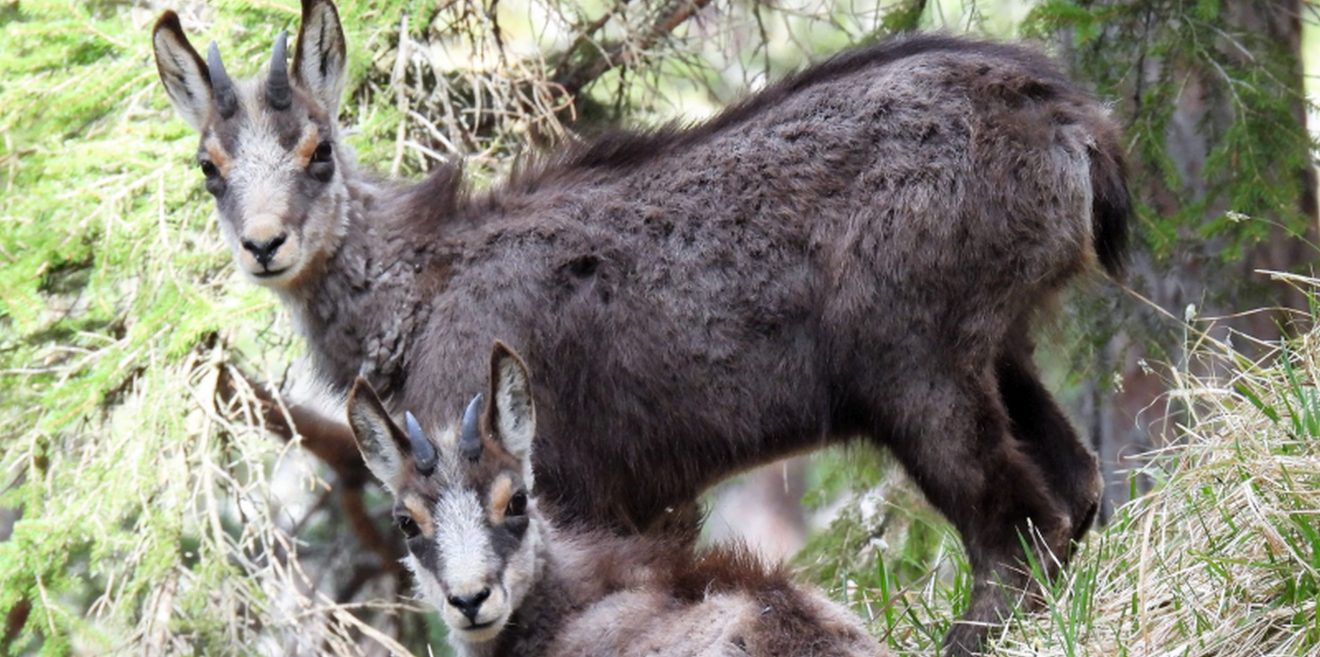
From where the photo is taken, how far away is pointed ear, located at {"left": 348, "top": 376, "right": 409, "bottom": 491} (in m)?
5.43

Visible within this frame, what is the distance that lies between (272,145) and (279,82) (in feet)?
0.76

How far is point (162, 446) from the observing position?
7.28 m

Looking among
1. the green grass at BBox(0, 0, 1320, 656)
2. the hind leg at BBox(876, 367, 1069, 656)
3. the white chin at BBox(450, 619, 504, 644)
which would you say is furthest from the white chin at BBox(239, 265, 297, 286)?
the hind leg at BBox(876, 367, 1069, 656)

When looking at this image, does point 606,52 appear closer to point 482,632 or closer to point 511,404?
point 511,404

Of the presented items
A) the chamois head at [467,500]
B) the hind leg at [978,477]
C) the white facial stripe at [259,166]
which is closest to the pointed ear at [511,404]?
the chamois head at [467,500]

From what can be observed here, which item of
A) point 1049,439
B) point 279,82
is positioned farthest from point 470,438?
point 1049,439

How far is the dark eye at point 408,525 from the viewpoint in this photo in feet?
17.5

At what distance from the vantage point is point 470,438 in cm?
539

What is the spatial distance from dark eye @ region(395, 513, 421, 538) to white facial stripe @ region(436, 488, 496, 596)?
105 millimetres

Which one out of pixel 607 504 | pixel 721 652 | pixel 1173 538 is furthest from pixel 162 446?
pixel 1173 538

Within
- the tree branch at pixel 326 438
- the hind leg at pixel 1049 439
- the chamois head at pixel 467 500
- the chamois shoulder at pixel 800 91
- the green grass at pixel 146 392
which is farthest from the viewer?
the tree branch at pixel 326 438

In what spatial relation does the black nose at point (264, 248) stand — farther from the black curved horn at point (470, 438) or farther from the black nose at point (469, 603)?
the black nose at point (469, 603)

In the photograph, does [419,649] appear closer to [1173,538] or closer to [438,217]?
[438,217]

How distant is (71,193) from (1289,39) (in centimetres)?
547
